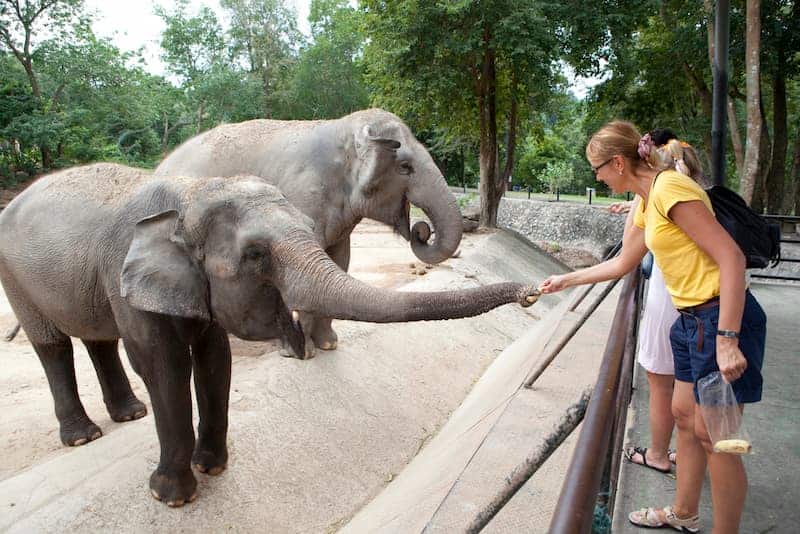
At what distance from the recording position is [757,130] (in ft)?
35.4

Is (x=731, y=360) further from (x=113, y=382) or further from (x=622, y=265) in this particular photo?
(x=113, y=382)

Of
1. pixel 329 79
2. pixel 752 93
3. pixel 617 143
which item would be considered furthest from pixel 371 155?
pixel 329 79

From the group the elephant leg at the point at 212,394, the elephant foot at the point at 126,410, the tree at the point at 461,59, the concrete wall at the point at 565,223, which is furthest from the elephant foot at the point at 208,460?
the concrete wall at the point at 565,223

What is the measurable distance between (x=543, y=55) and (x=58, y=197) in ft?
43.8

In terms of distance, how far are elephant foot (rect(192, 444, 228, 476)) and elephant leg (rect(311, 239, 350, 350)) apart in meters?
2.23

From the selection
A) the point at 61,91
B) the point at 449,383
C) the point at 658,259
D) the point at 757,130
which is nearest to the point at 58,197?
the point at 658,259

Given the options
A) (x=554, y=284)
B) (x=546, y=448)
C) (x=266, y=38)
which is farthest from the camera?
(x=266, y=38)

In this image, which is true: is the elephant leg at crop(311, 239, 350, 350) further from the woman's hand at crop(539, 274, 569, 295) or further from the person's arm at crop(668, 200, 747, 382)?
the person's arm at crop(668, 200, 747, 382)

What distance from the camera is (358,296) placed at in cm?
267

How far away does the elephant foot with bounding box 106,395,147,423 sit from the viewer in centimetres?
485

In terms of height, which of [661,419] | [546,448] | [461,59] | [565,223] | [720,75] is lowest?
[565,223]

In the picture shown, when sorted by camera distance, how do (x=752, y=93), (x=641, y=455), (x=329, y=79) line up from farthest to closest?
(x=329, y=79)
(x=752, y=93)
(x=641, y=455)

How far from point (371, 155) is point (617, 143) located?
3160mm

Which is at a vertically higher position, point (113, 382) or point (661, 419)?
point (661, 419)
